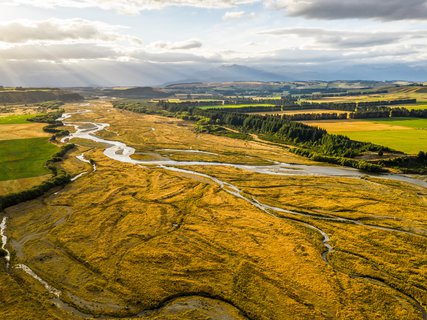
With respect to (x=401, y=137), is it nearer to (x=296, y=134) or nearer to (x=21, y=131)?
(x=296, y=134)

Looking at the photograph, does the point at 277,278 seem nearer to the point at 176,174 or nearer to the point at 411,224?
the point at 411,224

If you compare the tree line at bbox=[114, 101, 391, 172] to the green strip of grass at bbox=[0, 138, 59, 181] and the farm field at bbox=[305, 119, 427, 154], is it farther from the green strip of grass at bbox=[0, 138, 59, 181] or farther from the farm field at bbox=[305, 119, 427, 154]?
the green strip of grass at bbox=[0, 138, 59, 181]

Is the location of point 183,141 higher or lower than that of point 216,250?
higher

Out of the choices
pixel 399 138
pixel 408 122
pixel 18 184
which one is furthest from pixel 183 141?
pixel 408 122

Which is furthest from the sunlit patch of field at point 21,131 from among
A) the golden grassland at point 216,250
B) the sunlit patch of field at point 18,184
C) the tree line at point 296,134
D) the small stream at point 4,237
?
the small stream at point 4,237

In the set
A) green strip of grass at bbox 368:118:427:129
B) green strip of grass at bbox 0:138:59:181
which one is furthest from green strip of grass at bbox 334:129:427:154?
green strip of grass at bbox 0:138:59:181

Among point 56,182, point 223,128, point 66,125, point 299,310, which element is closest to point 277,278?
point 299,310

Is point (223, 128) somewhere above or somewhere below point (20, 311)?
above
